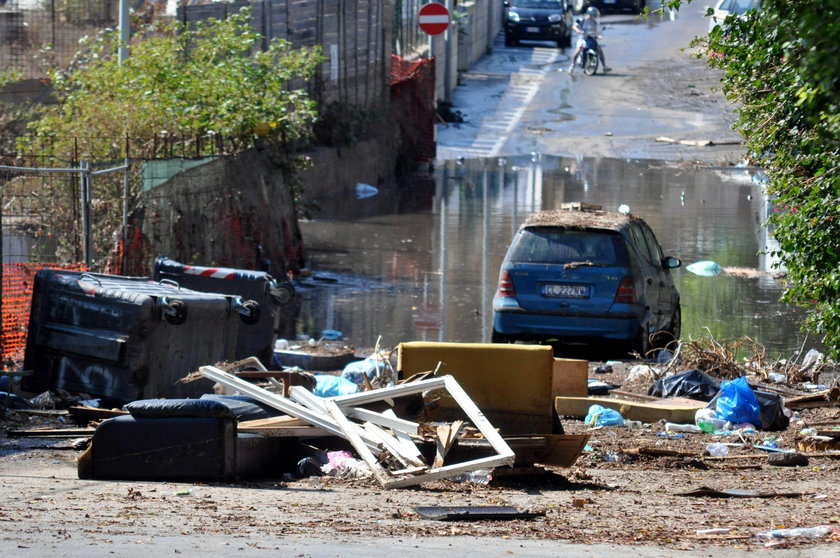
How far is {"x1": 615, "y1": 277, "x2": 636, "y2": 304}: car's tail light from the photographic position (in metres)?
13.1

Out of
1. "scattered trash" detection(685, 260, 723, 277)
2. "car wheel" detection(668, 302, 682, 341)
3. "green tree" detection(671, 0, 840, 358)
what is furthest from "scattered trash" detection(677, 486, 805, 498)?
"scattered trash" detection(685, 260, 723, 277)

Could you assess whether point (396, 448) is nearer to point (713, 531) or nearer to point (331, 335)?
point (713, 531)

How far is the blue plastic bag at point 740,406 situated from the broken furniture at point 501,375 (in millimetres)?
1925

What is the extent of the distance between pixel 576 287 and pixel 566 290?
11 cm

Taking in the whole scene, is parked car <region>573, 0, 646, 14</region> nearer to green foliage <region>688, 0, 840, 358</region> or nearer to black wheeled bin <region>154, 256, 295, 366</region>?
black wheeled bin <region>154, 256, 295, 366</region>

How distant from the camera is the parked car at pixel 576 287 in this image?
516 inches

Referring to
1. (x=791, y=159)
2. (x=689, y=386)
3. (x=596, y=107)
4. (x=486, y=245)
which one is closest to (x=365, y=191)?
(x=486, y=245)

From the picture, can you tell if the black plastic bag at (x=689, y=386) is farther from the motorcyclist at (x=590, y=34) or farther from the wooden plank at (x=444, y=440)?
the motorcyclist at (x=590, y=34)

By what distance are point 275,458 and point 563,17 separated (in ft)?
121

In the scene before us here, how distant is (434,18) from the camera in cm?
2897

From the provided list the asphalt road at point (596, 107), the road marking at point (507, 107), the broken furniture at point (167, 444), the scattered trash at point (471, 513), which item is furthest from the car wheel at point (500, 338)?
the road marking at point (507, 107)

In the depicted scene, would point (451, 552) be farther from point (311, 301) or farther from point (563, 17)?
point (563, 17)

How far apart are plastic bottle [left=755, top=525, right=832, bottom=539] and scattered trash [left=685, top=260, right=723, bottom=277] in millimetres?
12172

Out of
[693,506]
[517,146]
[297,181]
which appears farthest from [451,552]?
[517,146]
